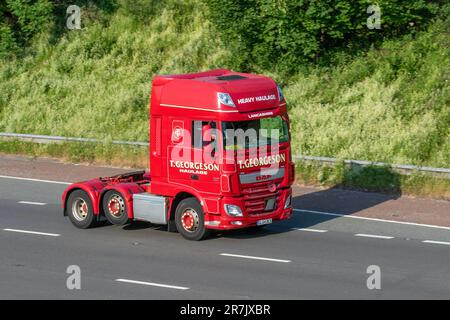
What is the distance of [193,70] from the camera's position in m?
33.5

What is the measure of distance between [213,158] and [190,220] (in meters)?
1.45

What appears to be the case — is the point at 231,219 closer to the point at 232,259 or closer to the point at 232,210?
the point at 232,210

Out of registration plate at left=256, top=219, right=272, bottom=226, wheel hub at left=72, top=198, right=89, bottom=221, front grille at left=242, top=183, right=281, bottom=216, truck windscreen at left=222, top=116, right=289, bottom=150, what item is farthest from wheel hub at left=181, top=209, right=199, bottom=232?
wheel hub at left=72, top=198, right=89, bottom=221

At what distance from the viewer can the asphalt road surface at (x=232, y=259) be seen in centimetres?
1634

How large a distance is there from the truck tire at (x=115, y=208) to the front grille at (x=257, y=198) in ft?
8.84

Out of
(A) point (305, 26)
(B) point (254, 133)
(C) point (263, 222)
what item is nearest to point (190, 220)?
(C) point (263, 222)

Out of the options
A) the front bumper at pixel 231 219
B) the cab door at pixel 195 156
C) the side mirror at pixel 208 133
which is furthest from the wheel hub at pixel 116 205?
the side mirror at pixel 208 133

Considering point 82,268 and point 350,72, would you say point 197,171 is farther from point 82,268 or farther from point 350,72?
point 350,72

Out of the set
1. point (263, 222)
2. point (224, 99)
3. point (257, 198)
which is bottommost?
point (263, 222)

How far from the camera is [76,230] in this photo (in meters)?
21.4

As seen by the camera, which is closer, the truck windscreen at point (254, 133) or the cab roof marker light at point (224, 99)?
the cab roof marker light at point (224, 99)

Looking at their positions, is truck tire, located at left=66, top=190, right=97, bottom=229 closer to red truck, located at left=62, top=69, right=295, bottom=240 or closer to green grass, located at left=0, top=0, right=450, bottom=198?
red truck, located at left=62, top=69, right=295, bottom=240

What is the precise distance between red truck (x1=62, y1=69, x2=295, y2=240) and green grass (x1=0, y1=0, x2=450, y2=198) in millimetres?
5597

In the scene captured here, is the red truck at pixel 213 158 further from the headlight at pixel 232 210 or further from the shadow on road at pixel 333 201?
the shadow on road at pixel 333 201
